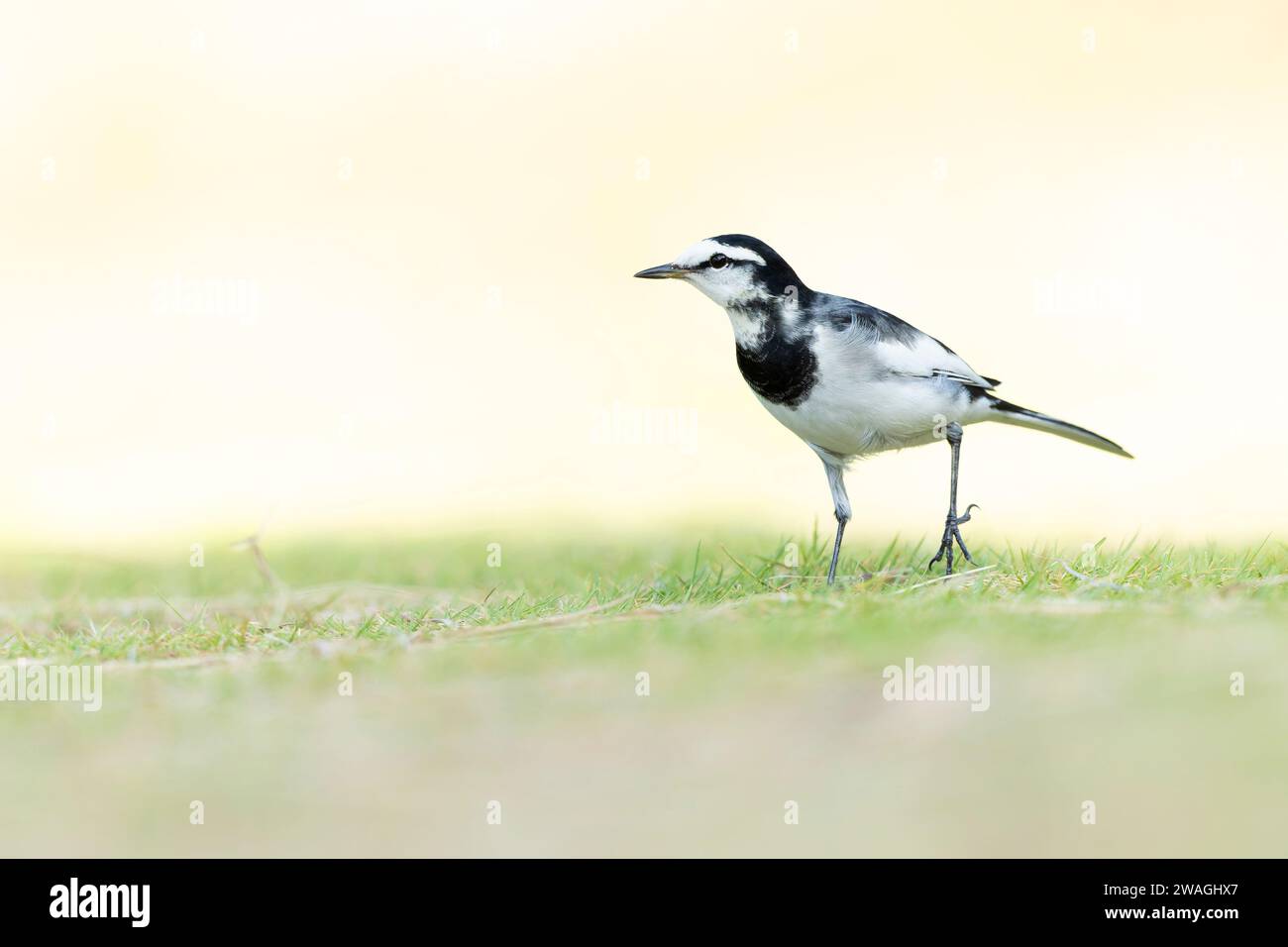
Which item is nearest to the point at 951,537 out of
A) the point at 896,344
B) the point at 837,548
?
the point at 837,548

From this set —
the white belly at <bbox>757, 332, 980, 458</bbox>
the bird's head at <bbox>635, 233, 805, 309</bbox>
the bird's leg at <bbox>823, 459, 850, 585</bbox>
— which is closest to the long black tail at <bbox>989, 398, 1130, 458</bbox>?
the white belly at <bbox>757, 332, 980, 458</bbox>

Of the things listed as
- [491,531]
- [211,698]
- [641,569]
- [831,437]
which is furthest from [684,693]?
[491,531]

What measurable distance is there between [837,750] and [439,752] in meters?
1.29

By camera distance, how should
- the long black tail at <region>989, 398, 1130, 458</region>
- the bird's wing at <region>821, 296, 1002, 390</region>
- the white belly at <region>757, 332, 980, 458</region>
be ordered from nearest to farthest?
1. the white belly at <region>757, 332, 980, 458</region>
2. the bird's wing at <region>821, 296, 1002, 390</region>
3. the long black tail at <region>989, 398, 1130, 458</region>

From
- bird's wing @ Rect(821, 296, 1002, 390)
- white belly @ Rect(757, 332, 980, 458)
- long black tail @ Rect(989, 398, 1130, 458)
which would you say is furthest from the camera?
long black tail @ Rect(989, 398, 1130, 458)

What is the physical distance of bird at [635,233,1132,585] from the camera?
6.84 m

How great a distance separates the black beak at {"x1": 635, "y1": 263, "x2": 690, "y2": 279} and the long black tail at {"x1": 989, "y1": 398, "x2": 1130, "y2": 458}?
186 cm

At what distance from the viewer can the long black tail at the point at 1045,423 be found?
24.2 ft

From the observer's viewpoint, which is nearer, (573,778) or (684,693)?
(573,778)

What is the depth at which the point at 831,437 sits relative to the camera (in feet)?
23.1

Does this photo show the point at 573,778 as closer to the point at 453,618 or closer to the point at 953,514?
the point at 453,618

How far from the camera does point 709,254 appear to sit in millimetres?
7051

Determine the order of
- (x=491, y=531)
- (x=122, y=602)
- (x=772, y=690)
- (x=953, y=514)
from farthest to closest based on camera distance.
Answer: (x=491, y=531), (x=122, y=602), (x=953, y=514), (x=772, y=690)

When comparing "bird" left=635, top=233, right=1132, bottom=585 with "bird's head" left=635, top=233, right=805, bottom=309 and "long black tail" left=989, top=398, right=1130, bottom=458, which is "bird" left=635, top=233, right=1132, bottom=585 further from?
"long black tail" left=989, top=398, right=1130, bottom=458
